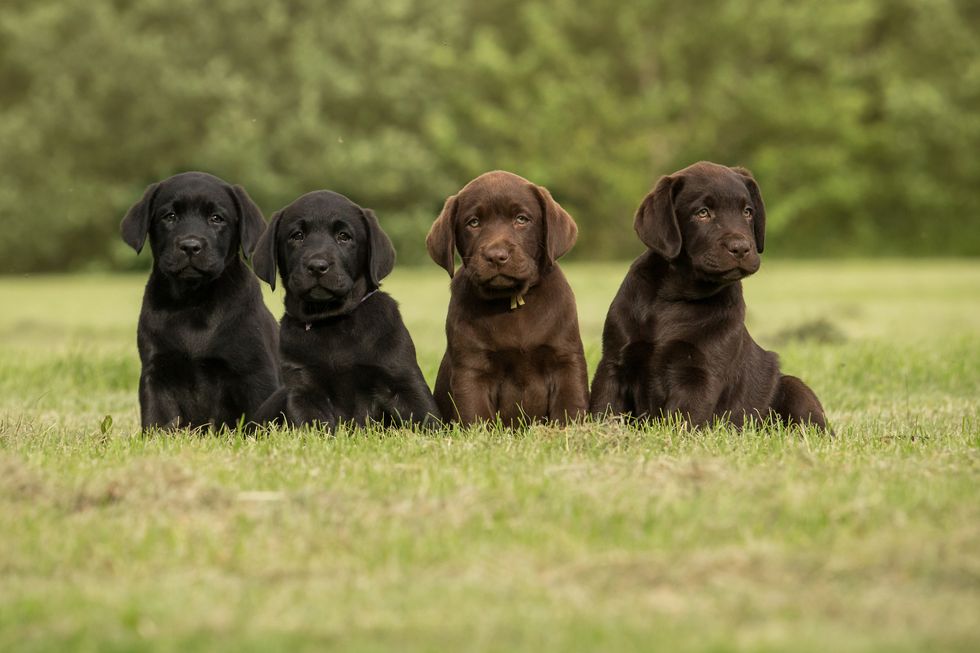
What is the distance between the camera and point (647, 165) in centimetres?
3488

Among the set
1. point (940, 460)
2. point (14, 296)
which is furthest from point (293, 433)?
point (14, 296)

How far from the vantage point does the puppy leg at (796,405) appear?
Result: 20.9 feet

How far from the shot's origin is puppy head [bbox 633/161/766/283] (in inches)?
227

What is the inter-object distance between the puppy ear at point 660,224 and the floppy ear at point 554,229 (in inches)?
13.1

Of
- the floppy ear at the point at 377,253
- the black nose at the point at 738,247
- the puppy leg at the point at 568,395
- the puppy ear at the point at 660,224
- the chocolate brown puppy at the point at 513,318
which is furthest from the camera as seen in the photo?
the floppy ear at the point at 377,253

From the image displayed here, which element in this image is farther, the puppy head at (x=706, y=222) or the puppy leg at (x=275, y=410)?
the puppy leg at (x=275, y=410)

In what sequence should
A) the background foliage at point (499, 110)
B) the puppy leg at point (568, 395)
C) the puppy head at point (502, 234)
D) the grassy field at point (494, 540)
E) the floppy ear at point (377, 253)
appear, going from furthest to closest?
the background foliage at point (499, 110) → the floppy ear at point (377, 253) → the puppy leg at point (568, 395) → the puppy head at point (502, 234) → the grassy field at point (494, 540)

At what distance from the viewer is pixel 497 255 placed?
5.76m

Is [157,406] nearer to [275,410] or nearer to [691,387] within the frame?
[275,410]

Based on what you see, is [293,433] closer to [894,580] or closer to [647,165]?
[894,580]

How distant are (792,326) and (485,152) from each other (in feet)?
73.9

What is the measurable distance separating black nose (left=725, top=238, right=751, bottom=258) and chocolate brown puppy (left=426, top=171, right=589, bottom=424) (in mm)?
788

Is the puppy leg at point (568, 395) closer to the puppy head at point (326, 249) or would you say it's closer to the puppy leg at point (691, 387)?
the puppy leg at point (691, 387)

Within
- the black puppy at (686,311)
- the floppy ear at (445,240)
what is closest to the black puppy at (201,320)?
the floppy ear at (445,240)
